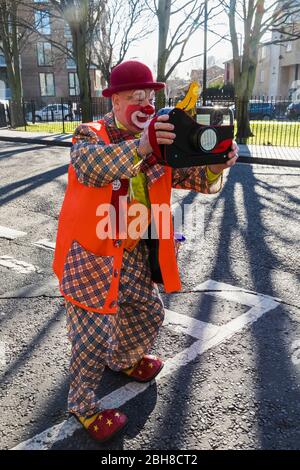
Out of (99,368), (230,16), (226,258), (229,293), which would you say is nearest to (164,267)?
(99,368)

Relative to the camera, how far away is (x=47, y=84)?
5212cm

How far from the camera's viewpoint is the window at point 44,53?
50.1 m

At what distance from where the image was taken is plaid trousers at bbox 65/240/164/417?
2.13 meters

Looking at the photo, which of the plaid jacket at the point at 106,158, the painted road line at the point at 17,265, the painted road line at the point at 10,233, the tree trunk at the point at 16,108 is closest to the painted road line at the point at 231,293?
the painted road line at the point at 17,265

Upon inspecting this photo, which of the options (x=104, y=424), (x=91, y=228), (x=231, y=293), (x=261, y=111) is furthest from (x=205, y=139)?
(x=261, y=111)

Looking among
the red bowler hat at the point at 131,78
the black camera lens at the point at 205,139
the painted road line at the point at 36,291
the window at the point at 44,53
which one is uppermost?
the window at the point at 44,53

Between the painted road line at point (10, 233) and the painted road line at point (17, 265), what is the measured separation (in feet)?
2.34

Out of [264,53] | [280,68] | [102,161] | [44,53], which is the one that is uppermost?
[264,53]

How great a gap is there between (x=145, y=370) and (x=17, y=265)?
233cm

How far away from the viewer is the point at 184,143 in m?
1.72

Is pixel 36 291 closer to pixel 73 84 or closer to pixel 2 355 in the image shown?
pixel 2 355

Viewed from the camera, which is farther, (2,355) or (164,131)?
(2,355)

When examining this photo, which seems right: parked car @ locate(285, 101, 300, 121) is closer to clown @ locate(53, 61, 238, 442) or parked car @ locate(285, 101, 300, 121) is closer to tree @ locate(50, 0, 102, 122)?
tree @ locate(50, 0, 102, 122)

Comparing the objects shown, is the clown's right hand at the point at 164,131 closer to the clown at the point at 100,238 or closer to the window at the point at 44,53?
the clown at the point at 100,238
